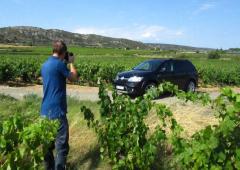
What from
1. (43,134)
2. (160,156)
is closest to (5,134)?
(43,134)

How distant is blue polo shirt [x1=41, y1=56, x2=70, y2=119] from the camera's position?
6.47 metres

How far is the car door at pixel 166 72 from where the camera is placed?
61.8ft

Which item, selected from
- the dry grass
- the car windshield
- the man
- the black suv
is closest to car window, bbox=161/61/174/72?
the black suv

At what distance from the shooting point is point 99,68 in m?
26.4

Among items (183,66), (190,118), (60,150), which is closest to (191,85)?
(183,66)

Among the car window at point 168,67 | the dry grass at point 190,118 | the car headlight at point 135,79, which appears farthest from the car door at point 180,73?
the dry grass at point 190,118

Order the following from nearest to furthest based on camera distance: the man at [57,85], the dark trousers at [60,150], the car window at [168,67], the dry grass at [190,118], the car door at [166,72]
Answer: the man at [57,85] < the dark trousers at [60,150] < the dry grass at [190,118] < the car door at [166,72] < the car window at [168,67]

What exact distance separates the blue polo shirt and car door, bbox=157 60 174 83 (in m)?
12.4

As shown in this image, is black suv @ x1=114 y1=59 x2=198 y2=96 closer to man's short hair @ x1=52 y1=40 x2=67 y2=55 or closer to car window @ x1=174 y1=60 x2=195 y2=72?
car window @ x1=174 y1=60 x2=195 y2=72

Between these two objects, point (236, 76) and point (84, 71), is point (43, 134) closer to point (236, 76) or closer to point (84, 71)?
point (84, 71)

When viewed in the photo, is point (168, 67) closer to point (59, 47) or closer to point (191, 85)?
point (191, 85)

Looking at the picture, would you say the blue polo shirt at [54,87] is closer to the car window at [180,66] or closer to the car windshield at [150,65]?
the car windshield at [150,65]

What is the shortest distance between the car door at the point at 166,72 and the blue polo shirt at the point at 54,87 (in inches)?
490

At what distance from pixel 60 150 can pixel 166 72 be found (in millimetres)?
12964
